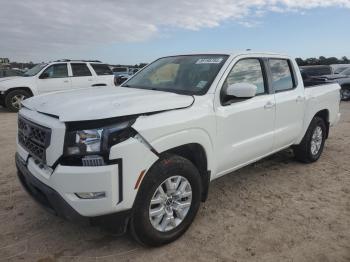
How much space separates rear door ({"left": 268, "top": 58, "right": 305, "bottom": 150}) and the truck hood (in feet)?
5.73

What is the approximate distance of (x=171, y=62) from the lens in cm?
464

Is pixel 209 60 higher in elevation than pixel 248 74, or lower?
higher

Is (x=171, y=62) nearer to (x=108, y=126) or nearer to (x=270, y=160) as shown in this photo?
(x=108, y=126)

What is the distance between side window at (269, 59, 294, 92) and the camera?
191 inches

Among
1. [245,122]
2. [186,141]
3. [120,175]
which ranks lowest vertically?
[120,175]

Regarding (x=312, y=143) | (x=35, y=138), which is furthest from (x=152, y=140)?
(x=312, y=143)

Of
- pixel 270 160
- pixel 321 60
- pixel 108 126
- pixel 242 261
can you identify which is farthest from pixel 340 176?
pixel 321 60

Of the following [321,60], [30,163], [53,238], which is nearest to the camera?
[30,163]

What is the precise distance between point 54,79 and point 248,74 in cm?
1003

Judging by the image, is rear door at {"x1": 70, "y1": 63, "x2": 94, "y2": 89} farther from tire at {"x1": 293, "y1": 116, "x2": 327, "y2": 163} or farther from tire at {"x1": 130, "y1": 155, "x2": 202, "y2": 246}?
tire at {"x1": 130, "y1": 155, "x2": 202, "y2": 246}

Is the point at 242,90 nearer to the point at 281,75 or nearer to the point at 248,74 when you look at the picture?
the point at 248,74

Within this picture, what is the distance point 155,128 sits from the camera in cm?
307

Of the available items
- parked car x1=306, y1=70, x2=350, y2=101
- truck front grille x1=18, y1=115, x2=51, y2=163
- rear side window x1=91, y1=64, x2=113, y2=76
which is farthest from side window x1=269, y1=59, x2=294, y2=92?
parked car x1=306, y1=70, x2=350, y2=101

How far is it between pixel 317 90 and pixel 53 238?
4424 mm
